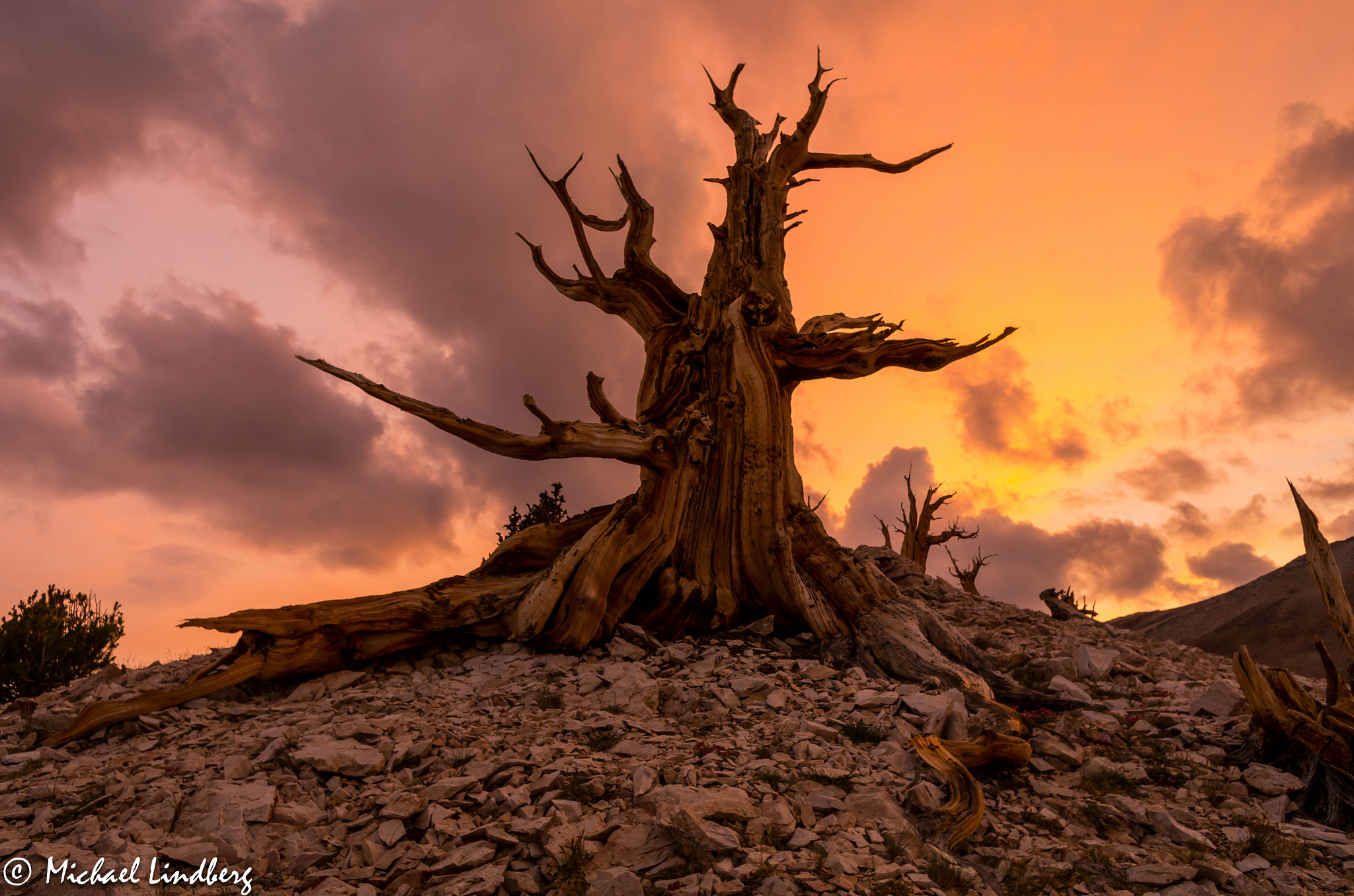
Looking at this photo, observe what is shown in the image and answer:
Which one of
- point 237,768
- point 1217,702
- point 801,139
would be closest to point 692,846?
point 237,768

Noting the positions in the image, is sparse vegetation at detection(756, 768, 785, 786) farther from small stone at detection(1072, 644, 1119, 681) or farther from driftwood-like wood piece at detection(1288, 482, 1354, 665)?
small stone at detection(1072, 644, 1119, 681)

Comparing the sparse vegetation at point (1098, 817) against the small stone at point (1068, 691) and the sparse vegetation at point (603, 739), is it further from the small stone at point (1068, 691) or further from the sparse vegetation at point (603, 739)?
the sparse vegetation at point (603, 739)

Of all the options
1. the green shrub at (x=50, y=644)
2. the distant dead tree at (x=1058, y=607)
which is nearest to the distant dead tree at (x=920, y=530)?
the distant dead tree at (x=1058, y=607)

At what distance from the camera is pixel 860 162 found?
49.0ft

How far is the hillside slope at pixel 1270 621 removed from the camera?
22469 millimetres

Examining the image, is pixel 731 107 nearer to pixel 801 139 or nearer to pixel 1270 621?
pixel 801 139

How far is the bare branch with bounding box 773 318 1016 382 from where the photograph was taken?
476 inches

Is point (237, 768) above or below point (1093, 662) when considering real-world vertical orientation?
below

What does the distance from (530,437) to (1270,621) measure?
27.2m

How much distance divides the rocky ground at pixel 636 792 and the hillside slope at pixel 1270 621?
18.1m

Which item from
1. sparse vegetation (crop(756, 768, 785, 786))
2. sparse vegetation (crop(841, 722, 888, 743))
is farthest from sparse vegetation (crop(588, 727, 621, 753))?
sparse vegetation (crop(841, 722, 888, 743))

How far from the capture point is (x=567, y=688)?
314 inches

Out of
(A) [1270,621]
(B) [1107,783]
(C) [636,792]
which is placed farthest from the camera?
(A) [1270,621]

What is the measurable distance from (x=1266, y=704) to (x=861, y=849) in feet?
16.8
